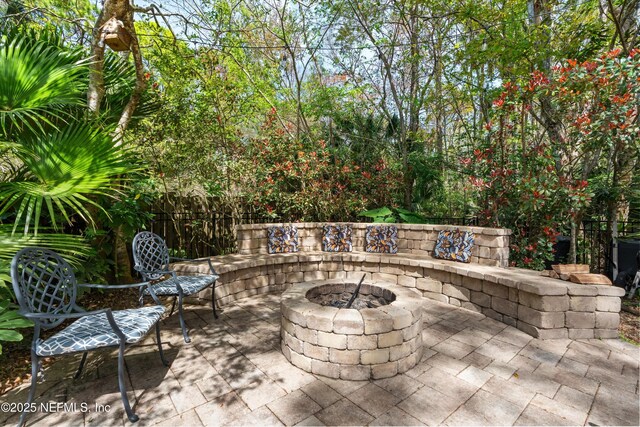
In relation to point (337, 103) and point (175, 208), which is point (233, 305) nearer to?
point (175, 208)

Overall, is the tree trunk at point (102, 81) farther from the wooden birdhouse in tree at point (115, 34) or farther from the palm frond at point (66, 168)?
the palm frond at point (66, 168)

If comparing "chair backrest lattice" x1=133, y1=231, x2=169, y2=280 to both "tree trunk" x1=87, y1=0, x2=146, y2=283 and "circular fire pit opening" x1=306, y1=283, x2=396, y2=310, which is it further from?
"circular fire pit opening" x1=306, y1=283, x2=396, y2=310

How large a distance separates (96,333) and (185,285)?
1197 millimetres

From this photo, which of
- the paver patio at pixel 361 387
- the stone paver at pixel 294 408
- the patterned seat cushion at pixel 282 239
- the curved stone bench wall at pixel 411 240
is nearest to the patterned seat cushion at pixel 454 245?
the curved stone bench wall at pixel 411 240

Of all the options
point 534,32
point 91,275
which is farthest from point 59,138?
point 534,32

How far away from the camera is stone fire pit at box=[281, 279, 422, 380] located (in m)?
2.42

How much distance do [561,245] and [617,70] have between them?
9.69ft

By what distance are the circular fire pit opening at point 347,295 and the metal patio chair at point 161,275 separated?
1271 mm

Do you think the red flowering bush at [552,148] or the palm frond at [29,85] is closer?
the palm frond at [29,85]

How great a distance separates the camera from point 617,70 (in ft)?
11.0

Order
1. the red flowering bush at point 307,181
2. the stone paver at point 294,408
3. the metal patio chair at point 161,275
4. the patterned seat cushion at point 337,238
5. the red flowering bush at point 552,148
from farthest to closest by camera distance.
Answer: the red flowering bush at point 307,181 → the patterned seat cushion at point 337,238 → the red flowering bush at point 552,148 → the metal patio chair at point 161,275 → the stone paver at point 294,408

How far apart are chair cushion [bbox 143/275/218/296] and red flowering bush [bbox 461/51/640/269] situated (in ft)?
14.1

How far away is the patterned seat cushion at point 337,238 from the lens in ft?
17.6

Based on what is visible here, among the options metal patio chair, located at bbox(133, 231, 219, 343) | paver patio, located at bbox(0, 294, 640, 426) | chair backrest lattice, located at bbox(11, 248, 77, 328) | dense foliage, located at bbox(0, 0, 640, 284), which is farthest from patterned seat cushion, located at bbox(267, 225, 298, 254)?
chair backrest lattice, located at bbox(11, 248, 77, 328)
